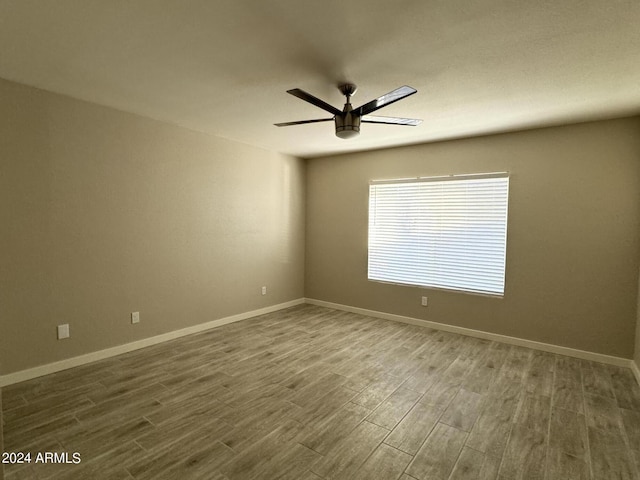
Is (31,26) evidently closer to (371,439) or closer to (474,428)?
(371,439)

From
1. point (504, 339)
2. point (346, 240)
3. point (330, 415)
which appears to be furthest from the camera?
point (346, 240)

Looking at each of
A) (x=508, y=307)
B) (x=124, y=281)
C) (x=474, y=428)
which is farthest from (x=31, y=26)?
(x=508, y=307)

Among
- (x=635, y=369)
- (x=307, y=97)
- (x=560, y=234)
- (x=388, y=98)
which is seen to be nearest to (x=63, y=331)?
(x=307, y=97)

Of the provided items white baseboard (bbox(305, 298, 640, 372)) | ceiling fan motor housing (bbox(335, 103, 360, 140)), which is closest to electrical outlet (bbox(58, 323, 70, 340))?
ceiling fan motor housing (bbox(335, 103, 360, 140))

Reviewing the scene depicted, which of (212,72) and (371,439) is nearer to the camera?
(371,439)

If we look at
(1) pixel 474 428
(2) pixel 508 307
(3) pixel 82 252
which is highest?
(3) pixel 82 252

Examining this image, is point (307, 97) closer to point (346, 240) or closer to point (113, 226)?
point (113, 226)

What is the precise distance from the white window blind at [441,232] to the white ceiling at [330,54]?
1.02 meters

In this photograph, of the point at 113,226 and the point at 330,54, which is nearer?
the point at 330,54

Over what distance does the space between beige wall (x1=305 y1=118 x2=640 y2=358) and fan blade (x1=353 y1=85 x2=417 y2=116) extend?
224 centimetres

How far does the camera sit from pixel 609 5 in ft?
5.58

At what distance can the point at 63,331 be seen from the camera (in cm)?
302

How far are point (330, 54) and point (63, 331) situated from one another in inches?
132

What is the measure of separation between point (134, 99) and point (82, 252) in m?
1.55
